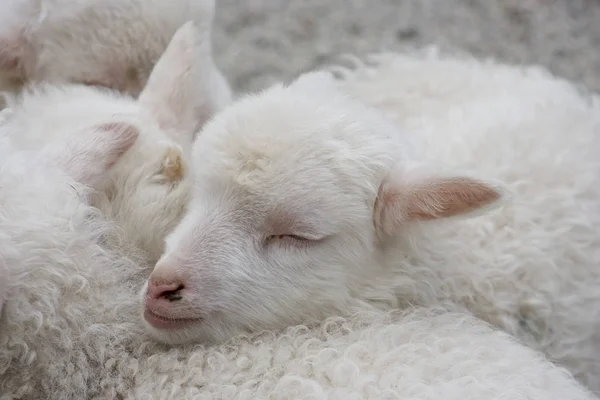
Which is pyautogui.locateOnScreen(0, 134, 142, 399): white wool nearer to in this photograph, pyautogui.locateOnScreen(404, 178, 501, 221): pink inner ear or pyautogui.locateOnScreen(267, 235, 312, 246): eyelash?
pyautogui.locateOnScreen(267, 235, 312, 246): eyelash

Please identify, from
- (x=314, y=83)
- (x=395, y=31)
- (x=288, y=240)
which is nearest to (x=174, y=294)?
(x=288, y=240)

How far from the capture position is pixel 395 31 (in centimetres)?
313

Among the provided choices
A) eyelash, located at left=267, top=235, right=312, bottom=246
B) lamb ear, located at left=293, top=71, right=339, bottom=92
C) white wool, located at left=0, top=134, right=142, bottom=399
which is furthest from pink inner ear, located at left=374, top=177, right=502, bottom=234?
white wool, located at left=0, top=134, right=142, bottom=399

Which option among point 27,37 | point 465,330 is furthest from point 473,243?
point 27,37

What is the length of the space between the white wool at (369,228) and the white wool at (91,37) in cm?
51

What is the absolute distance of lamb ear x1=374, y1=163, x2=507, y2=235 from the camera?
51.3 inches

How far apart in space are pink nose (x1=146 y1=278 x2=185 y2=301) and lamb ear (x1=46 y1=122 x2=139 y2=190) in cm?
25

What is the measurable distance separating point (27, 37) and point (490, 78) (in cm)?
123

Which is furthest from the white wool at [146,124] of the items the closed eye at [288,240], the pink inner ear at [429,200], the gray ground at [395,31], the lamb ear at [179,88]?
the gray ground at [395,31]

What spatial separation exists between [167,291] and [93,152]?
30cm

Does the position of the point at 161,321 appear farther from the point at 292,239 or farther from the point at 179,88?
the point at 179,88

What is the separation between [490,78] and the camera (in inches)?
81.6

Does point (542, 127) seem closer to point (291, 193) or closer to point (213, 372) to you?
point (291, 193)

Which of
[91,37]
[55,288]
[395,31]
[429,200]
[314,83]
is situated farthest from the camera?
[395,31]
